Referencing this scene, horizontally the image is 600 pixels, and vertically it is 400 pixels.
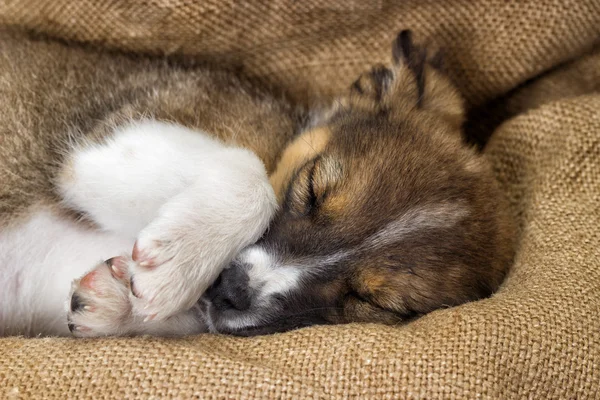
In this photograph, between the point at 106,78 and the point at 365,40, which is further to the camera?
the point at 365,40

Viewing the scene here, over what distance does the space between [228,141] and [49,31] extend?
1580 mm

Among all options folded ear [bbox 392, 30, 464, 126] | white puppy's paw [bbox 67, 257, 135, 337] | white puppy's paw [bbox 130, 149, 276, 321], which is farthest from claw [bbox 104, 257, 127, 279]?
folded ear [bbox 392, 30, 464, 126]

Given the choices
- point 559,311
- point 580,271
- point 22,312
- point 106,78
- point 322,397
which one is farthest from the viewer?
point 106,78

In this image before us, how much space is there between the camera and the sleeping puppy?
2750 millimetres

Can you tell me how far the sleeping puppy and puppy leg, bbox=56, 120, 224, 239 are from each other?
1 cm

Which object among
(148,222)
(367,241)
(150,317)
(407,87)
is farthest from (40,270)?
(407,87)

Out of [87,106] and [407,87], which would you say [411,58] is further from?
[87,106]

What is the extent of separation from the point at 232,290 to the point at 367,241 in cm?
68

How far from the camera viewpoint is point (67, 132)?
3.34m

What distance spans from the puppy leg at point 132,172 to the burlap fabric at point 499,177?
0.79 meters

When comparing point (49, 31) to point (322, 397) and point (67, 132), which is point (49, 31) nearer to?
point (67, 132)

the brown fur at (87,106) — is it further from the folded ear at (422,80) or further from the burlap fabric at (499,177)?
the folded ear at (422,80)

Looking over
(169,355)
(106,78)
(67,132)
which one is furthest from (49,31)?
(169,355)

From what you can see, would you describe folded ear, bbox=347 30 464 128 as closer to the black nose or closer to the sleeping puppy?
the sleeping puppy
